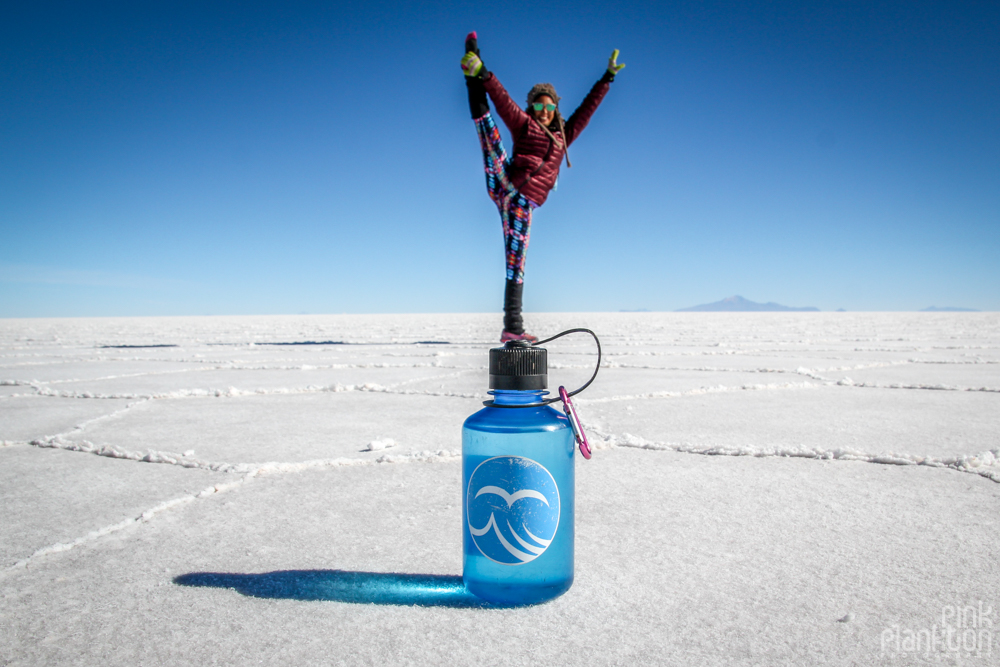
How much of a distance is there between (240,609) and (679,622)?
0.57 metres

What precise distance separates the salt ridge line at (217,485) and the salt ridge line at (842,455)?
51 cm

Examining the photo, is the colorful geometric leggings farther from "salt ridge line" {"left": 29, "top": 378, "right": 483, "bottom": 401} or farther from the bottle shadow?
the bottle shadow

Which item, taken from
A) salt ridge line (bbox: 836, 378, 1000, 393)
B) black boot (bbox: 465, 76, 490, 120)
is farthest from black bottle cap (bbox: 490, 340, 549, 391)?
salt ridge line (bbox: 836, 378, 1000, 393)

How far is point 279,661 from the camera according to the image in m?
0.65

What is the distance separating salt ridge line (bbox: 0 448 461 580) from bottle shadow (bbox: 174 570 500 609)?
0.90 feet

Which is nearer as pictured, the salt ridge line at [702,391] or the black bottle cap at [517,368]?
the black bottle cap at [517,368]

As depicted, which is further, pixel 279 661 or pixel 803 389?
pixel 803 389

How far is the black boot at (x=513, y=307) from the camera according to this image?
2619 millimetres

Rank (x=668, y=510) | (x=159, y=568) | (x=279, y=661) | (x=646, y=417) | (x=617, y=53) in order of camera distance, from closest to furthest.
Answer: (x=279, y=661), (x=159, y=568), (x=668, y=510), (x=646, y=417), (x=617, y=53)

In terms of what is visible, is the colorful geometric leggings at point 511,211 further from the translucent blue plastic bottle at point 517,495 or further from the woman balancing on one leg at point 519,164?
the translucent blue plastic bottle at point 517,495

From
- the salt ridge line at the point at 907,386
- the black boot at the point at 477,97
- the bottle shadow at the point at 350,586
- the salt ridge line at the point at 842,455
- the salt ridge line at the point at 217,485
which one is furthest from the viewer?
the salt ridge line at the point at 907,386

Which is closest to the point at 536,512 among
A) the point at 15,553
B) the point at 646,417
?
the point at 15,553

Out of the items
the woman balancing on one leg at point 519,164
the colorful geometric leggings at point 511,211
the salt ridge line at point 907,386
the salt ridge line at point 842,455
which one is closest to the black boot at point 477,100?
the woman balancing on one leg at point 519,164

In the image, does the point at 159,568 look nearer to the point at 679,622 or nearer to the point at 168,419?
the point at 679,622
